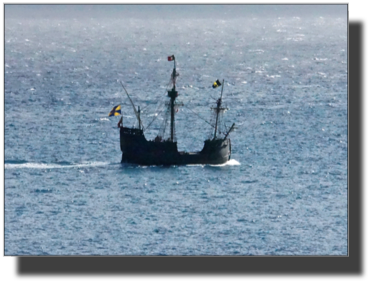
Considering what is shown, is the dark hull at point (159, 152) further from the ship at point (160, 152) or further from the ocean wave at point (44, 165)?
the ocean wave at point (44, 165)

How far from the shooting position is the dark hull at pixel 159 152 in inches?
4126

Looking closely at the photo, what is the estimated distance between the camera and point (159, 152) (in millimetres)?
104938

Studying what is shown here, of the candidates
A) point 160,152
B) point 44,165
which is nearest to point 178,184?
point 160,152

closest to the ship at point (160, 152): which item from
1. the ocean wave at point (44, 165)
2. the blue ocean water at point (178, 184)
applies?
the blue ocean water at point (178, 184)

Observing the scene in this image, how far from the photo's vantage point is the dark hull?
344 ft

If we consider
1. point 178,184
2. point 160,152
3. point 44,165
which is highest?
point 160,152

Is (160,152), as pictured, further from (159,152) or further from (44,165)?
(44,165)

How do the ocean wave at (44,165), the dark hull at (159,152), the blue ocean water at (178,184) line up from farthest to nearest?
1. the dark hull at (159,152)
2. the ocean wave at (44,165)
3. the blue ocean water at (178,184)

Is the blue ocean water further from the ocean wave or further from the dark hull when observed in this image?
the dark hull

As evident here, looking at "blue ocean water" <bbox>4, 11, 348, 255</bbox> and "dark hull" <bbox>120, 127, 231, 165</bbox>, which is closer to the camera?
"blue ocean water" <bbox>4, 11, 348, 255</bbox>

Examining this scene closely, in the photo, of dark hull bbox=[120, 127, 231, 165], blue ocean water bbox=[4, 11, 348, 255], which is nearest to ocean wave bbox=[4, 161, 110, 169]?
blue ocean water bbox=[4, 11, 348, 255]

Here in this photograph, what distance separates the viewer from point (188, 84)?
176 m

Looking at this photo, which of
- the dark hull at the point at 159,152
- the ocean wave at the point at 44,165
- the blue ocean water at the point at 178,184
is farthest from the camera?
the dark hull at the point at 159,152
